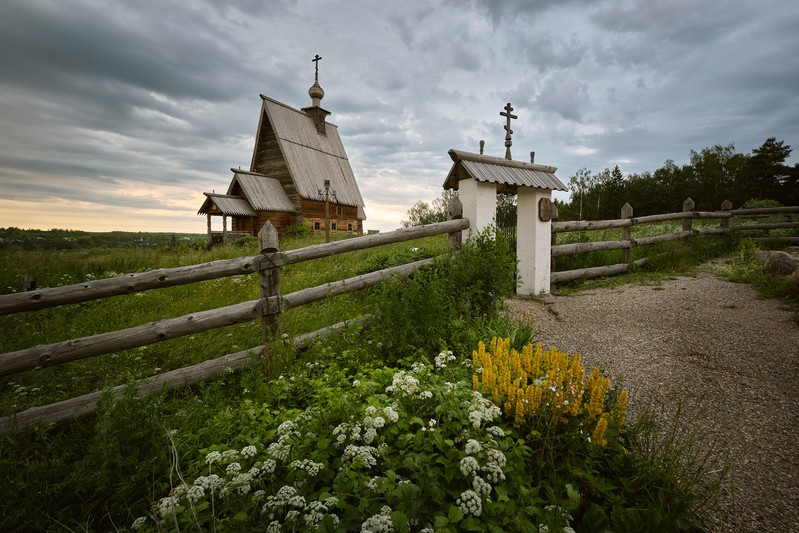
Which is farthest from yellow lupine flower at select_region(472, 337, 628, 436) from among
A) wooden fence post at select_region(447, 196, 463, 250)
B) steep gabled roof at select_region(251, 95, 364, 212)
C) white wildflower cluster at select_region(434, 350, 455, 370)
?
steep gabled roof at select_region(251, 95, 364, 212)

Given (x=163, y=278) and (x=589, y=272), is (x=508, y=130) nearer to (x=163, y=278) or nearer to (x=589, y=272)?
(x=589, y=272)

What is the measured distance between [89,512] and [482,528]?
99.0 inches

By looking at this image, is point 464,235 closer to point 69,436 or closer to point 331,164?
Answer: point 69,436

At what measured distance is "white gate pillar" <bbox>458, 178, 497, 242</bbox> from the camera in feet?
20.3

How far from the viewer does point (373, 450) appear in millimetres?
2002

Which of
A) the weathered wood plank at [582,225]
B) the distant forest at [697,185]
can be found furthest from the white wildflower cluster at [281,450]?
the distant forest at [697,185]

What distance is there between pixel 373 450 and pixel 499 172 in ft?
18.4

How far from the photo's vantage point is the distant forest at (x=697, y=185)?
113 ft

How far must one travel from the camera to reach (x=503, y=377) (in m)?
2.57

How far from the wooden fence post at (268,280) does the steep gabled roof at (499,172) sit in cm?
346

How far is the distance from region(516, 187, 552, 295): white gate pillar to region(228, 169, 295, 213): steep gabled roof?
51.2ft

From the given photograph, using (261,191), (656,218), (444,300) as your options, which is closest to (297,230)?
(261,191)

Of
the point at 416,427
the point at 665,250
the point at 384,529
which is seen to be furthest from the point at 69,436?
the point at 665,250

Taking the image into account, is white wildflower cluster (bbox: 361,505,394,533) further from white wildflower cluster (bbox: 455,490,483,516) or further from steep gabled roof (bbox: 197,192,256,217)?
steep gabled roof (bbox: 197,192,256,217)
